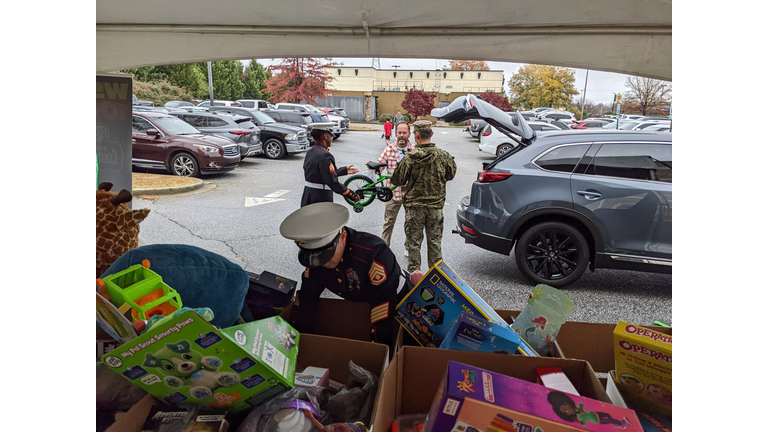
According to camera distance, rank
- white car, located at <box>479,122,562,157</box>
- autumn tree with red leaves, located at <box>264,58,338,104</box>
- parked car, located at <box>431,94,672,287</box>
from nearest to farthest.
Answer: parked car, located at <box>431,94,672,287</box>, white car, located at <box>479,122,562,157</box>, autumn tree with red leaves, located at <box>264,58,338,104</box>

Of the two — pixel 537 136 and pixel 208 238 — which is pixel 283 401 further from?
pixel 208 238

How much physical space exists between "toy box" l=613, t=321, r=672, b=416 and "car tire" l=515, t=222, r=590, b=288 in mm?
3274

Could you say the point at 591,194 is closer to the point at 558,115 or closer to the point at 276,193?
the point at 276,193

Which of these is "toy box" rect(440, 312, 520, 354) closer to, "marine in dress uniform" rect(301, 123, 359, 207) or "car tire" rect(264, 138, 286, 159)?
"marine in dress uniform" rect(301, 123, 359, 207)

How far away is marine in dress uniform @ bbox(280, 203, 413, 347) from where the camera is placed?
5.78 ft

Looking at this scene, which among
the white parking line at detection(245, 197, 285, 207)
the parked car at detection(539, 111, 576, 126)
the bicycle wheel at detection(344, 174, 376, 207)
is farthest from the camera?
the parked car at detection(539, 111, 576, 126)

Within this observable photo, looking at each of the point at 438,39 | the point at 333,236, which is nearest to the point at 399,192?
the point at 438,39

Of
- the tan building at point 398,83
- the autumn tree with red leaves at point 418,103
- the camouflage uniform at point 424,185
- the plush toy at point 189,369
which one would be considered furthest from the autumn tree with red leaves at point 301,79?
the plush toy at point 189,369

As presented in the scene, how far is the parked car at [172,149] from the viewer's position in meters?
10.3

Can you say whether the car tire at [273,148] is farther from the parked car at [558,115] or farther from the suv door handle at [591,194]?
the parked car at [558,115]


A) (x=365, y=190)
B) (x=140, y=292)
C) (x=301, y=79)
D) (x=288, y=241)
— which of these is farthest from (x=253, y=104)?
(x=140, y=292)

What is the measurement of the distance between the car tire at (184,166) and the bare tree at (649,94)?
2211cm

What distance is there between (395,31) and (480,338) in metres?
2.32

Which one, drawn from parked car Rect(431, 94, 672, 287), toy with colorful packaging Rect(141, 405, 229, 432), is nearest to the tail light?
parked car Rect(431, 94, 672, 287)
